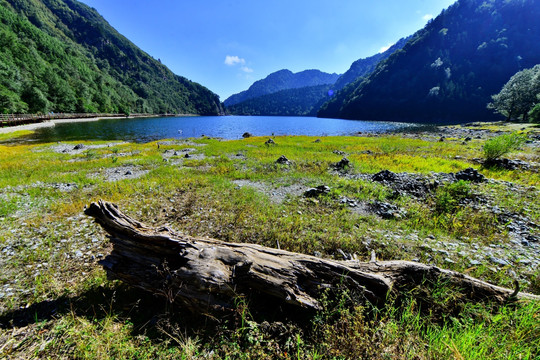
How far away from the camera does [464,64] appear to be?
167 metres

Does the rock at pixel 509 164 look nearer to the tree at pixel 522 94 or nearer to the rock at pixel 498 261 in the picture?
the rock at pixel 498 261

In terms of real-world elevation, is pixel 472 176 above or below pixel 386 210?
above

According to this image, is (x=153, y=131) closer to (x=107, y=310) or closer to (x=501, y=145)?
(x=107, y=310)

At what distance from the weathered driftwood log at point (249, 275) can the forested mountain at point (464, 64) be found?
187m

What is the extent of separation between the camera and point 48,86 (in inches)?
3789

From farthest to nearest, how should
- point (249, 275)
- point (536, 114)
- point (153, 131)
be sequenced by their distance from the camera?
point (153, 131), point (536, 114), point (249, 275)

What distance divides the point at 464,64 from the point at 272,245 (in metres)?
249

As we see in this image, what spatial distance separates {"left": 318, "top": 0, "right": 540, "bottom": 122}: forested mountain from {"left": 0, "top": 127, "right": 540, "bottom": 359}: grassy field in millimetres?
180581

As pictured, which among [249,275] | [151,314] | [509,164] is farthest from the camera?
[509,164]

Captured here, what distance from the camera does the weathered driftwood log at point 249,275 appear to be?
13.0ft

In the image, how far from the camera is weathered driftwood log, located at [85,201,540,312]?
395 cm

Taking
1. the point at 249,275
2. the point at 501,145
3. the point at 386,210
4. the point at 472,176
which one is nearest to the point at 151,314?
the point at 249,275

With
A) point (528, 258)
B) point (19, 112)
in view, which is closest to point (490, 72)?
point (528, 258)

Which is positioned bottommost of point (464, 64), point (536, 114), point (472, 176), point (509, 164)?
point (472, 176)
